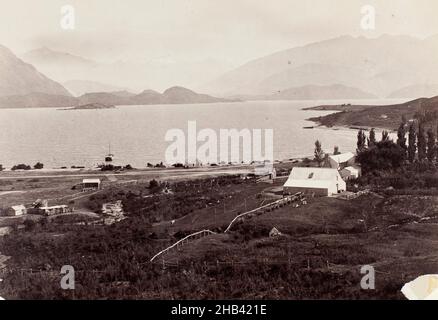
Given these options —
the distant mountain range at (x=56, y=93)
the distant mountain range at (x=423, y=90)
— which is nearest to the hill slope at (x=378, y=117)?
the distant mountain range at (x=423, y=90)

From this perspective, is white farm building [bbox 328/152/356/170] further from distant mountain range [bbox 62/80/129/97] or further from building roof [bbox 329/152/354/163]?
distant mountain range [bbox 62/80/129/97]

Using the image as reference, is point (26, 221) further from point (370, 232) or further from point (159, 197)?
point (370, 232)

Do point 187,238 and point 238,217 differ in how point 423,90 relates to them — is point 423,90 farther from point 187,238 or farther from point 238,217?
point 187,238

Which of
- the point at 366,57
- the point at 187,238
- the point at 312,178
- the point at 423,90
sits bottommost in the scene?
the point at 187,238

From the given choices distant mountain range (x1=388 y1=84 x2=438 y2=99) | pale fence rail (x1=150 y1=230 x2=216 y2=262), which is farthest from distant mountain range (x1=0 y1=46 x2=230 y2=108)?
distant mountain range (x1=388 y1=84 x2=438 y2=99)

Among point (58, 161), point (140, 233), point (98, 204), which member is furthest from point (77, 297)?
point (58, 161)

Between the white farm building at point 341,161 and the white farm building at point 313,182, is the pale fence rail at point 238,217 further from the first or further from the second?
the white farm building at point 341,161

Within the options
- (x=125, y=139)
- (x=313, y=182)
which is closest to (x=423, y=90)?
(x=313, y=182)
